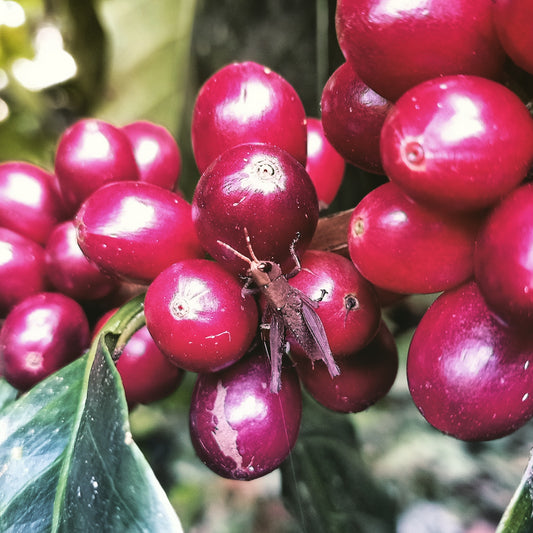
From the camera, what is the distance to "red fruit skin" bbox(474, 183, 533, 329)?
32 cm

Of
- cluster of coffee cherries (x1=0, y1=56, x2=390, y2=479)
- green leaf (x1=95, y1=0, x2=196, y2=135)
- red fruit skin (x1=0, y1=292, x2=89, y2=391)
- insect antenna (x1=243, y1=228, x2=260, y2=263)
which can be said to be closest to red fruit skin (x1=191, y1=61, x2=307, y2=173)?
cluster of coffee cherries (x1=0, y1=56, x2=390, y2=479)

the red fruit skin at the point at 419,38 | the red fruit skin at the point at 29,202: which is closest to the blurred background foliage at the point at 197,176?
the red fruit skin at the point at 419,38

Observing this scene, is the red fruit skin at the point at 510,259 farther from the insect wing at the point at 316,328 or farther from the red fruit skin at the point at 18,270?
the red fruit skin at the point at 18,270

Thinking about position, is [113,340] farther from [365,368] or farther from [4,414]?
[365,368]

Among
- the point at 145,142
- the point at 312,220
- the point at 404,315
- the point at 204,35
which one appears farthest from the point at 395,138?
the point at 204,35

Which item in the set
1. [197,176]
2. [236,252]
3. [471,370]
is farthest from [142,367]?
[197,176]

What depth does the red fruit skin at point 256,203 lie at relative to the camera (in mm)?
415

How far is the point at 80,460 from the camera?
46 centimetres

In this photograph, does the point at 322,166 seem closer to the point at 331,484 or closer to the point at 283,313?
the point at 283,313

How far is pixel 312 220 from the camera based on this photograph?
17.5 inches

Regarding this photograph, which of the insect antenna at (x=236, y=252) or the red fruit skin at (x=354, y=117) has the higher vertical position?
the red fruit skin at (x=354, y=117)

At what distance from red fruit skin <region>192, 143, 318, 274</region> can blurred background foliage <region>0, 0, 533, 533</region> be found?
22 cm

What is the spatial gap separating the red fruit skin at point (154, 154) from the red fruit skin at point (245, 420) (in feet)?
0.83

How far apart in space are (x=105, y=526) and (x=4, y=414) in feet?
0.50
